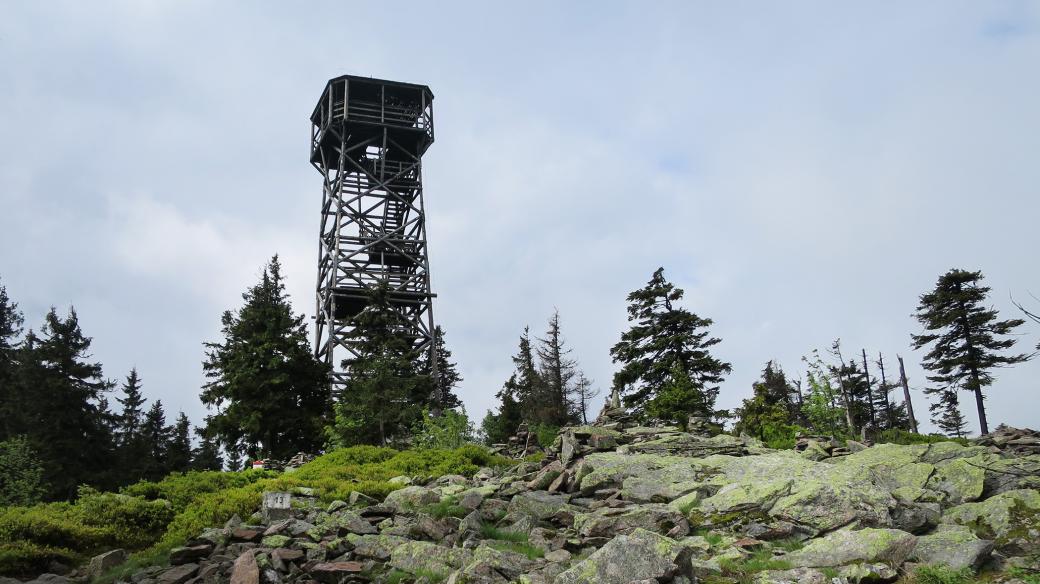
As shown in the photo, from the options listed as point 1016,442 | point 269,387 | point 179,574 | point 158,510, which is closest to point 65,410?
point 269,387

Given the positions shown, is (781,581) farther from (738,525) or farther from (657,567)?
(738,525)

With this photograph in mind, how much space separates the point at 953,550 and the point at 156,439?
54.2 metres


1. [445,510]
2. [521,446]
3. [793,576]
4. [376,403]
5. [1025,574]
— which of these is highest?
[376,403]

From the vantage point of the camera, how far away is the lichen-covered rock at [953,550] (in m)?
10.0

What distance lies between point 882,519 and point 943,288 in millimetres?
34708

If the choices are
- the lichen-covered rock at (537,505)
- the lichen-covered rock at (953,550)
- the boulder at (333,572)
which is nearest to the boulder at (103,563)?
the boulder at (333,572)

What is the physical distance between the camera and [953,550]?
10273 mm

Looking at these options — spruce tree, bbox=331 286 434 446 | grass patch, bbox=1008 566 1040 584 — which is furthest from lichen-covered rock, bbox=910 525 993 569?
spruce tree, bbox=331 286 434 446

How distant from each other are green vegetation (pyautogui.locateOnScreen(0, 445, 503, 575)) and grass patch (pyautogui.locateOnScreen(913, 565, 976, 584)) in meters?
8.68

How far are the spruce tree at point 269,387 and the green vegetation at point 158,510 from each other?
432 inches

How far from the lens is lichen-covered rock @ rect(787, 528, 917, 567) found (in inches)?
407

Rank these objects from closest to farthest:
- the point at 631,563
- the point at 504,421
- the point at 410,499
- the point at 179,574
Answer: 1. the point at 631,563
2. the point at 179,574
3. the point at 410,499
4. the point at 504,421

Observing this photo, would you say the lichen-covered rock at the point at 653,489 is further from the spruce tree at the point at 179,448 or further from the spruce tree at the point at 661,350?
the spruce tree at the point at 179,448

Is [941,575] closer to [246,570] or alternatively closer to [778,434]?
[246,570]
